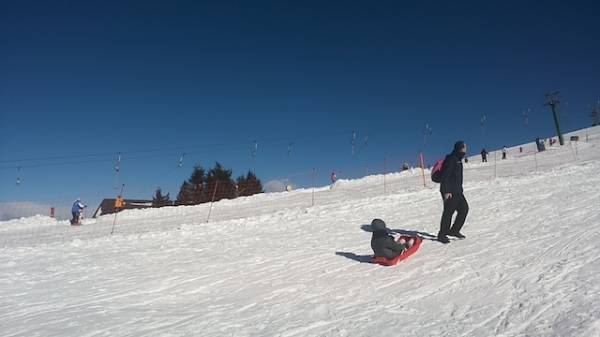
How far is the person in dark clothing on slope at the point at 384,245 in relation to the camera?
7859 mm

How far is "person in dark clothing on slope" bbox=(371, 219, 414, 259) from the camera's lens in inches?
309

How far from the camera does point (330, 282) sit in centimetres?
715

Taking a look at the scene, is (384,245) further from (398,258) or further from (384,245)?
(398,258)

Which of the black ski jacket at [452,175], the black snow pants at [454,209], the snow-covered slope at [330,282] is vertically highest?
the black ski jacket at [452,175]

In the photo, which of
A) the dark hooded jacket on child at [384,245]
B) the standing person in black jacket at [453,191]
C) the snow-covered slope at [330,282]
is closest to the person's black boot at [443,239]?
the standing person in black jacket at [453,191]

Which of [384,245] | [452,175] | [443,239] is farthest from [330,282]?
[452,175]

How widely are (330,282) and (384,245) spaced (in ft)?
4.52

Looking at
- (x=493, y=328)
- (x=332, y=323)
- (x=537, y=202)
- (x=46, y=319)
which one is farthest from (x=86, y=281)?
(x=537, y=202)

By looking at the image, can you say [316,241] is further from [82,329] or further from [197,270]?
[82,329]

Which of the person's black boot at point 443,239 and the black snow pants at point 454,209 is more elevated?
the black snow pants at point 454,209

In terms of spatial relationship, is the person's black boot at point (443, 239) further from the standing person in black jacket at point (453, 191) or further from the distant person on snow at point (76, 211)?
the distant person on snow at point (76, 211)

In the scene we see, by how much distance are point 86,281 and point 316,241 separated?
210 inches

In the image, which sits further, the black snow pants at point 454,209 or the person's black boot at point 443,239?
the person's black boot at point 443,239

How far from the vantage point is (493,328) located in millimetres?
4344
